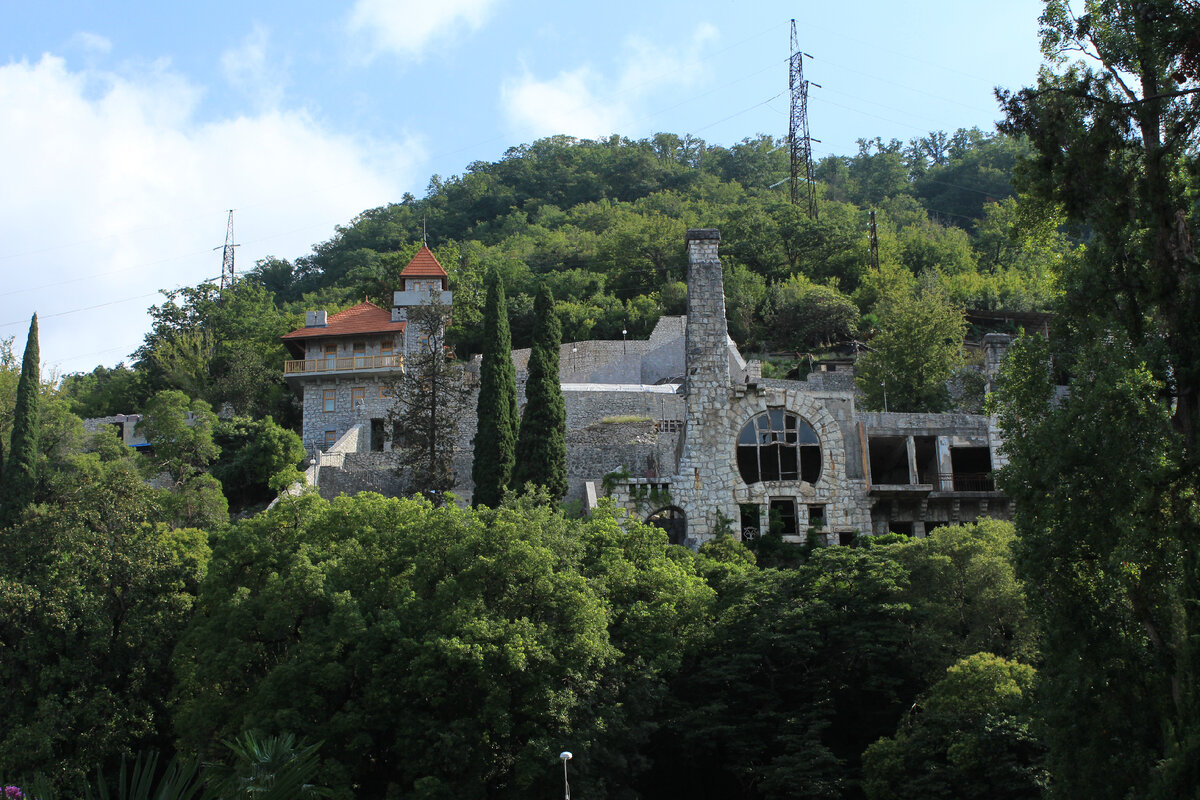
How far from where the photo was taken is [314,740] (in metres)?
21.8

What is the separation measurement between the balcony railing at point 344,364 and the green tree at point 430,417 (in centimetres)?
1049

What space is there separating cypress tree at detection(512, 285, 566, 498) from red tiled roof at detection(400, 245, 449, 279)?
69.8 feet

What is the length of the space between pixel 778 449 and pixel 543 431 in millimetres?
7663

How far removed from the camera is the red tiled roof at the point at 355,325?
54938mm

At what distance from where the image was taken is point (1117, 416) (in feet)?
47.9

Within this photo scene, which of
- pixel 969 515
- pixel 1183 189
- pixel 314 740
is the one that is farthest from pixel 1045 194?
pixel 969 515

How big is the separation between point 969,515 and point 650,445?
11.2m

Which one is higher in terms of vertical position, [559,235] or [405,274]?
[559,235]

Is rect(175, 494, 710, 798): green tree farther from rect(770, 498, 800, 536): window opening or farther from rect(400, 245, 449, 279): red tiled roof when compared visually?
rect(400, 245, 449, 279): red tiled roof

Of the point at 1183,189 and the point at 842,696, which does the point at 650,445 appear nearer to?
the point at 842,696

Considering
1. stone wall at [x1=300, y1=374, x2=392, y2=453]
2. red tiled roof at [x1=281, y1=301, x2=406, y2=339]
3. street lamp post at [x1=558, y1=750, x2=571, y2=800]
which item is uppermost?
red tiled roof at [x1=281, y1=301, x2=406, y2=339]

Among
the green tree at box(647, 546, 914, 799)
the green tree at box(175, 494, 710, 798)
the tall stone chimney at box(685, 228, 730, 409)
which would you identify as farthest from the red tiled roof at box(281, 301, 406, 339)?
the green tree at box(647, 546, 914, 799)

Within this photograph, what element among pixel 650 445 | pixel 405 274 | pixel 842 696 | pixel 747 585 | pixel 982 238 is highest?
pixel 982 238

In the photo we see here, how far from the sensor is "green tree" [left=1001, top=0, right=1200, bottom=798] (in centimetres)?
1430
